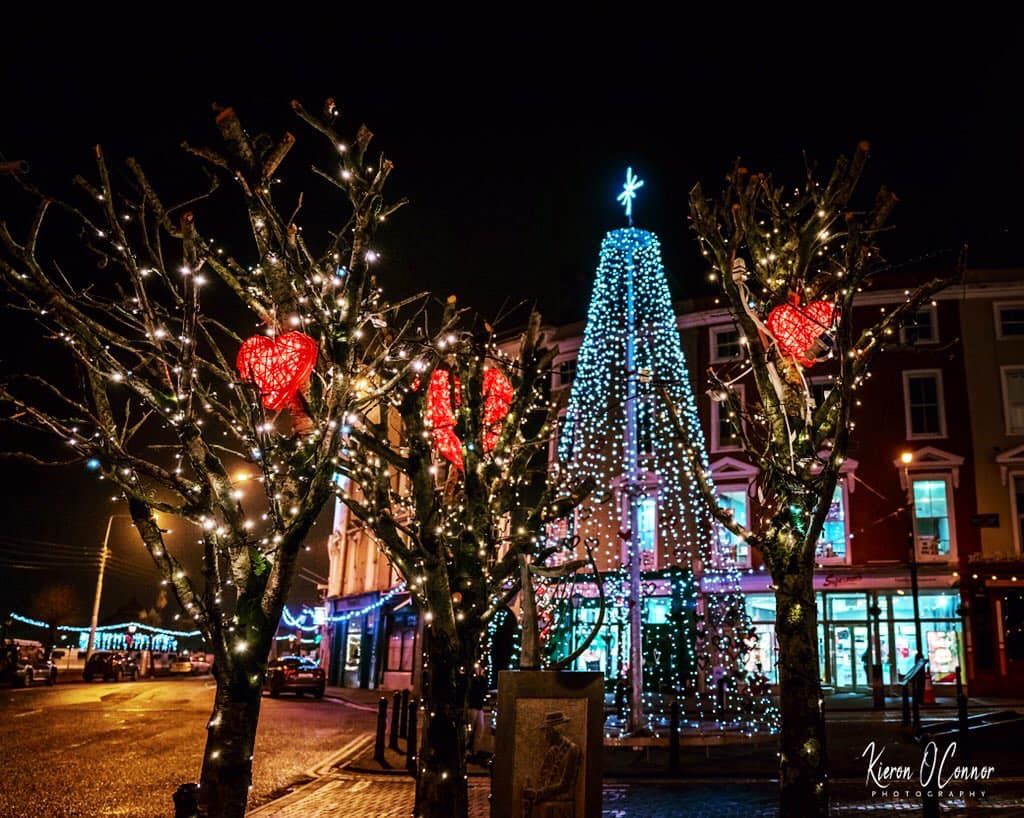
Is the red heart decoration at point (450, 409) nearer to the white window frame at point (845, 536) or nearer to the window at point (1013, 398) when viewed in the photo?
the white window frame at point (845, 536)

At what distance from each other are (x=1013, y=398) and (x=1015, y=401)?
4.7 inches

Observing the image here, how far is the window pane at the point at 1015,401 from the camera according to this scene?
28.5 meters

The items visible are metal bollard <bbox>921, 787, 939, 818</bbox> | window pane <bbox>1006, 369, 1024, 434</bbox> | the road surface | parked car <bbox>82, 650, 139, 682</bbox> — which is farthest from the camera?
parked car <bbox>82, 650, 139, 682</bbox>

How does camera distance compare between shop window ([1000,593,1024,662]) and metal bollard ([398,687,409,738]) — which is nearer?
metal bollard ([398,687,409,738])

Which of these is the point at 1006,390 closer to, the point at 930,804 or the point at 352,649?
the point at 930,804

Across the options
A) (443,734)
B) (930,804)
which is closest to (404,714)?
(443,734)

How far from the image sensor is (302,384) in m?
7.77

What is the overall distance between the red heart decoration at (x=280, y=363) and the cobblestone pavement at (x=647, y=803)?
5.55m

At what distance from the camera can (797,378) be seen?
1000 centimetres

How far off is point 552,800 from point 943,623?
84.7ft

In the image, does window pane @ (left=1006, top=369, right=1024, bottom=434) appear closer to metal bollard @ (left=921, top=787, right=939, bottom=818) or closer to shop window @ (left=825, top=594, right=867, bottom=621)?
shop window @ (left=825, top=594, right=867, bottom=621)

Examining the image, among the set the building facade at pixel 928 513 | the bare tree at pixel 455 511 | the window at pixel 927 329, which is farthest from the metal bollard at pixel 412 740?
the window at pixel 927 329

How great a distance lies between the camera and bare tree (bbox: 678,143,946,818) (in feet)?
28.4

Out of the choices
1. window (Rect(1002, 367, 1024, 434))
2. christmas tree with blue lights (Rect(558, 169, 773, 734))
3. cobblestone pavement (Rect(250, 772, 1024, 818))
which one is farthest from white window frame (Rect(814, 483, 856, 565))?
cobblestone pavement (Rect(250, 772, 1024, 818))
